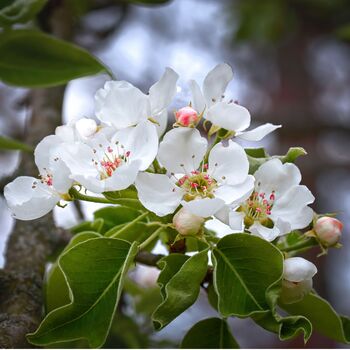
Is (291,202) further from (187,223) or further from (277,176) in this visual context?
(187,223)

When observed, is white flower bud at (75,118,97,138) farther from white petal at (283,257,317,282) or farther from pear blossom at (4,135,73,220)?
white petal at (283,257,317,282)

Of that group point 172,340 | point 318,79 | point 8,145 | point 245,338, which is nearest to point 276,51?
point 318,79

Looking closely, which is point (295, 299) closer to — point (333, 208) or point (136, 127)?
point (136, 127)

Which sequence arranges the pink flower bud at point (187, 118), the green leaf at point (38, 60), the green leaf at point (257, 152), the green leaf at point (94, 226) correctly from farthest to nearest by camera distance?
the green leaf at point (38, 60) → the green leaf at point (94, 226) → the green leaf at point (257, 152) → the pink flower bud at point (187, 118)

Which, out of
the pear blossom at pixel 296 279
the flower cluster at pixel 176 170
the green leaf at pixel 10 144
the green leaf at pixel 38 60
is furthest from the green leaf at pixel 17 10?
the pear blossom at pixel 296 279

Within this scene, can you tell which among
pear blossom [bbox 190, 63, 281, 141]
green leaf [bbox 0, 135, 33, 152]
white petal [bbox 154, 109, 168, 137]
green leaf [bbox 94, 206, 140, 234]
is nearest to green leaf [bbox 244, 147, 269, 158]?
pear blossom [bbox 190, 63, 281, 141]

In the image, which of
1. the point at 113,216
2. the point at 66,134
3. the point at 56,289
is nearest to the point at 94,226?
the point at 113,216

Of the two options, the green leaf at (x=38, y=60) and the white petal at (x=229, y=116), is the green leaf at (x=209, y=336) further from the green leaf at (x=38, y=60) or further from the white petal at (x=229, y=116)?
the green leaf at (x=38, y=60)
